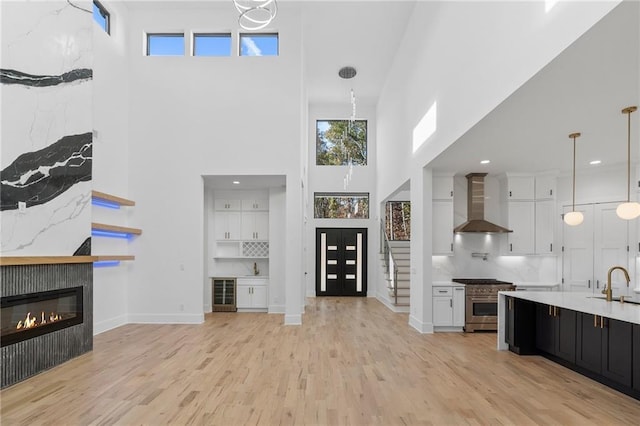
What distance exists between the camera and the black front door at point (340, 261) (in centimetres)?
1226

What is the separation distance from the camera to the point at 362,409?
11.5ft

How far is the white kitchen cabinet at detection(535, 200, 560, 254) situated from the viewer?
7395 millimetres

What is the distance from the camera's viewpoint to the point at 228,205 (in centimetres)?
908

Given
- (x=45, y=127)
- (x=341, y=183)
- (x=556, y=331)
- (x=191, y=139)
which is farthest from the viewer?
(x=341, y=183)

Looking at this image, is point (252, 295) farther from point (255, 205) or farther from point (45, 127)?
point (45, 127)

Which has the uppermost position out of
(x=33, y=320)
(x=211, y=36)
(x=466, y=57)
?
(x=211, y=36)

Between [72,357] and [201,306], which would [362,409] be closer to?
[72,357]

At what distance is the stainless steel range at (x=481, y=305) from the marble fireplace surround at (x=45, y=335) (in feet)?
20.1

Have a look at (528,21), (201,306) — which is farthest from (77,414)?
(528,21)

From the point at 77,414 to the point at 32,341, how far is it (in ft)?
5.35

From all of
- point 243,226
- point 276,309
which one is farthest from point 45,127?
point 276,309

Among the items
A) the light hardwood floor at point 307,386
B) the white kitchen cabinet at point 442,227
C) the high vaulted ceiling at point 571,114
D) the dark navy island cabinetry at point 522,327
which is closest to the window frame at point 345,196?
the white kitchen cabinet at point 442,227

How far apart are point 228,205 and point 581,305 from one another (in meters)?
7.05

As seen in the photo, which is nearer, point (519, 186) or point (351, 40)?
point (519, 186)
